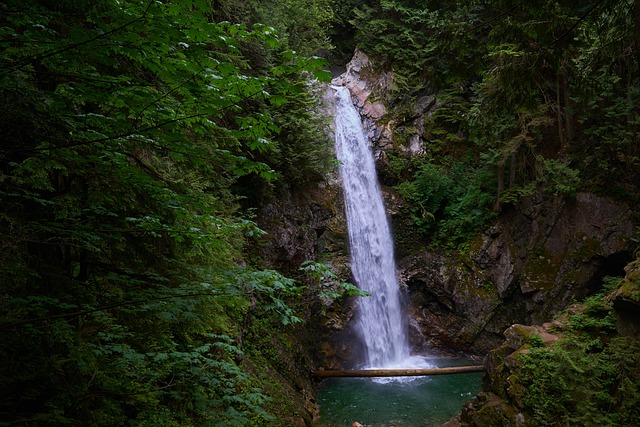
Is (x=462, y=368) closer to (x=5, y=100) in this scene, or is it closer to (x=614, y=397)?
(x=614, y=397)

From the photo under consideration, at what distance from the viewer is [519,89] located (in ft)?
15.1

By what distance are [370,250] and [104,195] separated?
1204 cm

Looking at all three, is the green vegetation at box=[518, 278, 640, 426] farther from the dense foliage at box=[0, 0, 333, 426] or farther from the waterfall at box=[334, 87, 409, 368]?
the waterfall at box=[334, 87, 409, 368]

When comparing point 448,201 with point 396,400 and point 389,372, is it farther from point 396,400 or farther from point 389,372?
point 396,400

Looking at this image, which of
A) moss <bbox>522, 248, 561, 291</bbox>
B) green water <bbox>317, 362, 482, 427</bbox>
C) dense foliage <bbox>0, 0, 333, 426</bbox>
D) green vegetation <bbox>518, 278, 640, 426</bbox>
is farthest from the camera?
moss <bbox>522, 248, 561, 291</bbox>

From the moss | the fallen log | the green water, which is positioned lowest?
the green water

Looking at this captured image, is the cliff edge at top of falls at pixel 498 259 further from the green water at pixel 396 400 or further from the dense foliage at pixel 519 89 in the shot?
the green water at pixel 396 400

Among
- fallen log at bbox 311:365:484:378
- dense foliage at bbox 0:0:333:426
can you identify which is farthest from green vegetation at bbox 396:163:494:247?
dense foliage at bbox 0:0:333:426

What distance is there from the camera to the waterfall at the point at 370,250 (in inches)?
505

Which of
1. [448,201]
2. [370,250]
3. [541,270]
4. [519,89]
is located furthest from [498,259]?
[519,89]

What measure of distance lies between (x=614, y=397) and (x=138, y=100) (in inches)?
279

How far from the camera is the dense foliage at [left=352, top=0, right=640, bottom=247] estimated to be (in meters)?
4.35

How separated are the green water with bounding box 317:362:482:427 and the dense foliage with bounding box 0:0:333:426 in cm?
604

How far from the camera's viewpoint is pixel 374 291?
44.5 feet
